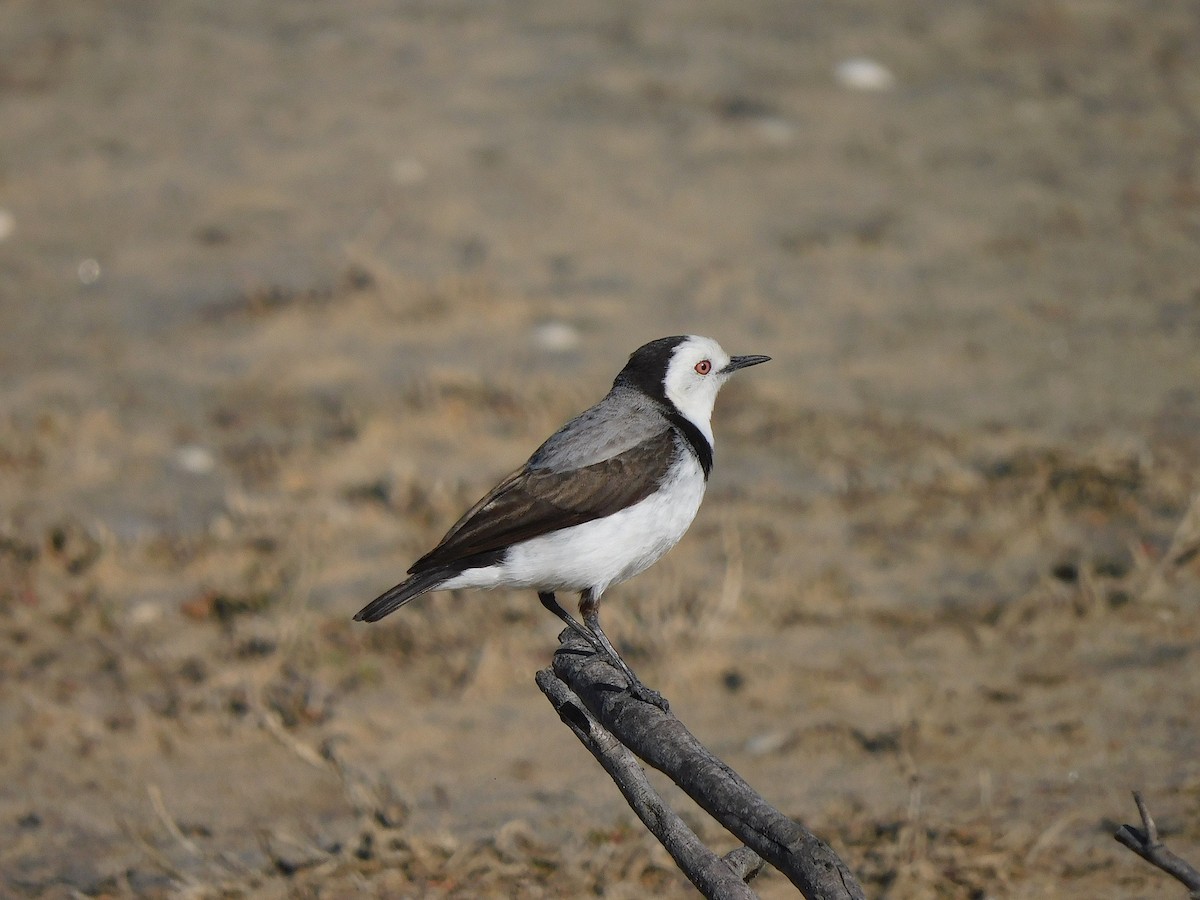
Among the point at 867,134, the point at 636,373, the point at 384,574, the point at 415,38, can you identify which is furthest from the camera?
the point at 415,38

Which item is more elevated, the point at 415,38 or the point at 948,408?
the point at 415,38

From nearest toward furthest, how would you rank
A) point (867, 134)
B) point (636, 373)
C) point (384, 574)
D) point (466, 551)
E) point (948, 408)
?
point (466, 551) → point (636, 373) → point (384, 574) → point (948, 408) → point (867, 134)

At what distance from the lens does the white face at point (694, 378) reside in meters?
5.67

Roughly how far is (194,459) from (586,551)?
426 centimetres

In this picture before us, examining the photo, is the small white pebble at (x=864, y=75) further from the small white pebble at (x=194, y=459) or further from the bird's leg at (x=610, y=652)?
the bird's leg at (x=610, y=652)

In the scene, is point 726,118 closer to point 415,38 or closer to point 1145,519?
point 415,38

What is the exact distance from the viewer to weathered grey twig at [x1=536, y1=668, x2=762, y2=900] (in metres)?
3.56

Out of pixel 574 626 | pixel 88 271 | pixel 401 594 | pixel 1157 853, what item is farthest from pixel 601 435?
pixel 88 271

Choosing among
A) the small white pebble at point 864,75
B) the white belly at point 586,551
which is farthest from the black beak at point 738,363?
the small white pebble at point 864,75

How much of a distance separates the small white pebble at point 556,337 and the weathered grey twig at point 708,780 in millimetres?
4620

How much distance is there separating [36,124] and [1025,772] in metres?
8.87

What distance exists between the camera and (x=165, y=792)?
6238mm

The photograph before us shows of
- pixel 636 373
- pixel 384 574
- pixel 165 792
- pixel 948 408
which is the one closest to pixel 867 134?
pixel 948 408

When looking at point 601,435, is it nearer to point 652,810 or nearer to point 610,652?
point 610,652
